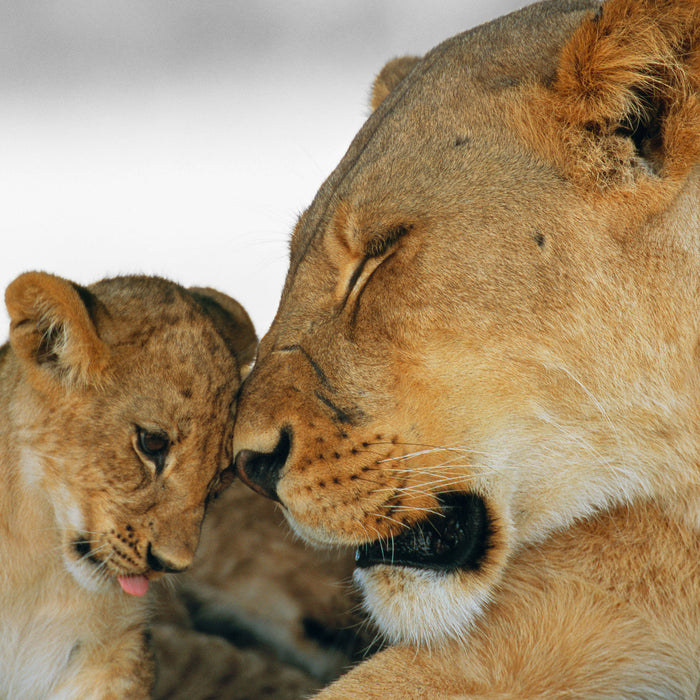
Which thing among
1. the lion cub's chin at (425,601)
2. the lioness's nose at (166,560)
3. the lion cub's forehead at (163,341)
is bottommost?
the lion cub's chin at (425,601)

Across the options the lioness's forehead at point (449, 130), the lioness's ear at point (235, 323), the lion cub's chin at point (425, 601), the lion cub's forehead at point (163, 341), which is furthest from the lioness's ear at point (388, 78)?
the lion cub's chin at point (425, 601)

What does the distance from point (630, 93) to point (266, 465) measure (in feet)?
2.51

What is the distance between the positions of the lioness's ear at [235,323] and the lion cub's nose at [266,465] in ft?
1.57

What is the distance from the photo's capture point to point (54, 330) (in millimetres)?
1596

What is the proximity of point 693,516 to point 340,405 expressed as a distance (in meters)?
0.56

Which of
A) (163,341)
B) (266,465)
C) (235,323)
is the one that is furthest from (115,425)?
(235,323)

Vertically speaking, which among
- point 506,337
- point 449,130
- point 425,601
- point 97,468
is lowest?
point 425,601

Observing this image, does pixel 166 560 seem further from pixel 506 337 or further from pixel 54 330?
pixel 506 337

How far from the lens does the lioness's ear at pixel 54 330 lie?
1490 millimetres

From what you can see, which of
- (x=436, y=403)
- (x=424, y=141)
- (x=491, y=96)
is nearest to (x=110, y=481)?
(x=436, y=403)

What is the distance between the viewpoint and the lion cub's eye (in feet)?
5.14

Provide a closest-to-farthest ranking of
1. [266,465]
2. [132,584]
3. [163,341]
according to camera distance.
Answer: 1. [266,465]
2. [132,584]
3. [163,341]

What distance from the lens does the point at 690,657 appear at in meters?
1.41

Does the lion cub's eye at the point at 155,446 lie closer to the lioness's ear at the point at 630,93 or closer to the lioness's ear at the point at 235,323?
the lioness's ear at the point at 235,323
